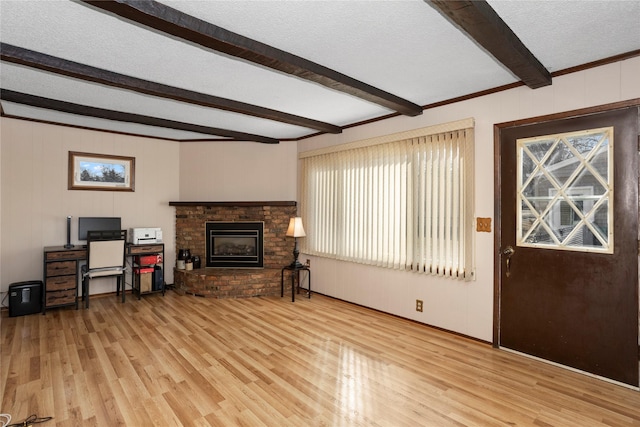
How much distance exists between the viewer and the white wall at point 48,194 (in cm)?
452

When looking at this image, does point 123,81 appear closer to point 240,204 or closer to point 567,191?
point 240,204

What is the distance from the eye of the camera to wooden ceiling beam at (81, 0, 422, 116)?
1899mm

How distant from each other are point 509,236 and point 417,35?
6.79 feet

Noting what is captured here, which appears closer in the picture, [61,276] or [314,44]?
[314,44]

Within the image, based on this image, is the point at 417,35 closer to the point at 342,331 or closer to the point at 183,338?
the point at 342,331

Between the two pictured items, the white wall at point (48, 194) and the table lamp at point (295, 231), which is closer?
the white wall at point (48, 194)

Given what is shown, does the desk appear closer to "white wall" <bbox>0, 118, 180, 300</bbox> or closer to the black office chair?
the black office chair

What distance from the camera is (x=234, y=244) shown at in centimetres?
577

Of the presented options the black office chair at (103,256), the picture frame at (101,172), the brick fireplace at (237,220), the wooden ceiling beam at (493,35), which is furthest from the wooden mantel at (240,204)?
the wooden ceiling beam at (493,35)

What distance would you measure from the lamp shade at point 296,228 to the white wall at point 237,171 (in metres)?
0.64

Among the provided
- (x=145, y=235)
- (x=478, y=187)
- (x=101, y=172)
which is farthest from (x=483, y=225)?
(x=101, y=172)

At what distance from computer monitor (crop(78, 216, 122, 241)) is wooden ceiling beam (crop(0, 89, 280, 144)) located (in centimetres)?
171

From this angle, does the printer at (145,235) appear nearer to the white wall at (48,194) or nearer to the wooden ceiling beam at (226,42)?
the white wall at (48,194)

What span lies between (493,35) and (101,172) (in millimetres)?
5435
